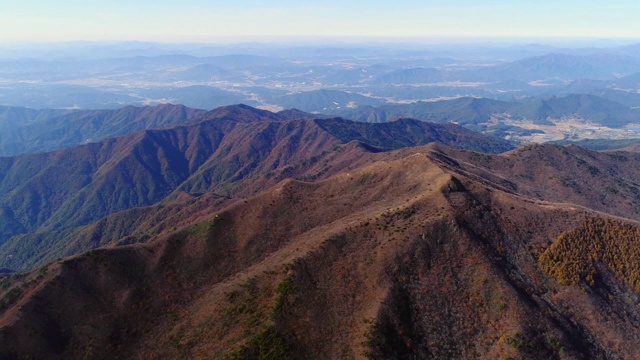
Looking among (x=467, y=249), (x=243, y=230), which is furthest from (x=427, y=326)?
(x=243, y=230)

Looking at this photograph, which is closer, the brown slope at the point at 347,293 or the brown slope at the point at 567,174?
the brown slope at the point at 347,293

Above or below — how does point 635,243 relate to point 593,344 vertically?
above

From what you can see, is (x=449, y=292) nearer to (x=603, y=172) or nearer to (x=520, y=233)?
(x=520, y=233)

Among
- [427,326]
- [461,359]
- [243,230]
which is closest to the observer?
[461,359]

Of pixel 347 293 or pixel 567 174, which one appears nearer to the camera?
pixel 347 293

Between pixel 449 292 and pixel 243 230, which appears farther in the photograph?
pixel 243 230

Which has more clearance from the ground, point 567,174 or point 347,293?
point 347,293

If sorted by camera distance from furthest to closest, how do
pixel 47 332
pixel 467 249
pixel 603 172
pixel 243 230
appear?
1. pixel 603 172
2. pixel 243 230
3. pixel 467 249
4. pixel 47 332

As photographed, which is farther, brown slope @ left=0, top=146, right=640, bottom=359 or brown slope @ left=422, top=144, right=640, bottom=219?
brown slope @ left=422, top=144, right=640, bottom=219
